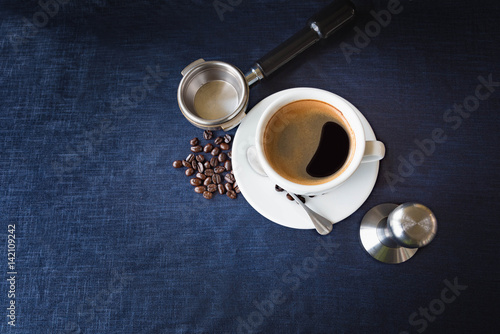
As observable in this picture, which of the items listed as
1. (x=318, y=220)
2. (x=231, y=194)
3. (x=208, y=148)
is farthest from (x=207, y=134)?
(x=318, y=220)

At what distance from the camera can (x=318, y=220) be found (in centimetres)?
64

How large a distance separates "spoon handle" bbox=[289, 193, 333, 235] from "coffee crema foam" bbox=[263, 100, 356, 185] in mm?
53

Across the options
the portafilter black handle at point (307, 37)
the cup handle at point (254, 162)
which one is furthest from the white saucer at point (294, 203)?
the portafilter black handle at point (307, 37)

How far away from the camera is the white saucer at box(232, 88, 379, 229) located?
25.6 inches

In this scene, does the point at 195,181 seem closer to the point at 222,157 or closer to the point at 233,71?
the point at 222,157

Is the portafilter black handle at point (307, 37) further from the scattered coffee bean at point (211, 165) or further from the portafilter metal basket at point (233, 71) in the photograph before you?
the scattered coffee bean at point (211, 165)

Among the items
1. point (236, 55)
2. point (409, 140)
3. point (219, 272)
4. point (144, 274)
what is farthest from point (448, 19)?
point (144, 274)

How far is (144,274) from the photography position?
0.71 meters

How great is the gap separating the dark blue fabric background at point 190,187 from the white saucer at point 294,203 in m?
0.06

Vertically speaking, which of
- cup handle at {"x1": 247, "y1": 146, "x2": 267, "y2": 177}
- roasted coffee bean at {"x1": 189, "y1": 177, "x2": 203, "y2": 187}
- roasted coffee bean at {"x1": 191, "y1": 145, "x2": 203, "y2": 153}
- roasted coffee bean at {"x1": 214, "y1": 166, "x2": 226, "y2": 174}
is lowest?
roasted coffee bean at {"x1": 189, "y1": 177, "x2": 203, "y2": 187}

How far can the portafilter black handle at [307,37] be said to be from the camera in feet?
2.36

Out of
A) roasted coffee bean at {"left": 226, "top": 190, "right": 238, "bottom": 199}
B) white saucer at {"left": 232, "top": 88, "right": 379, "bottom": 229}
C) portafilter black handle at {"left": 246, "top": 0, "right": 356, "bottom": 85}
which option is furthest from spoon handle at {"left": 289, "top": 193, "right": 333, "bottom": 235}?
A: portafilter black handle at {"left": 246, "top": 0, "right": 356, "bottom": 85}

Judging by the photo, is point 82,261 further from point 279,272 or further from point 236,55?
point 236,55

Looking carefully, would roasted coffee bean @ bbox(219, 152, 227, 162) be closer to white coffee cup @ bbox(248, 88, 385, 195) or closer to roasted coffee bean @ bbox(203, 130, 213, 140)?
roasted coffee bean @ bbox(203, 130, 213, 140)
